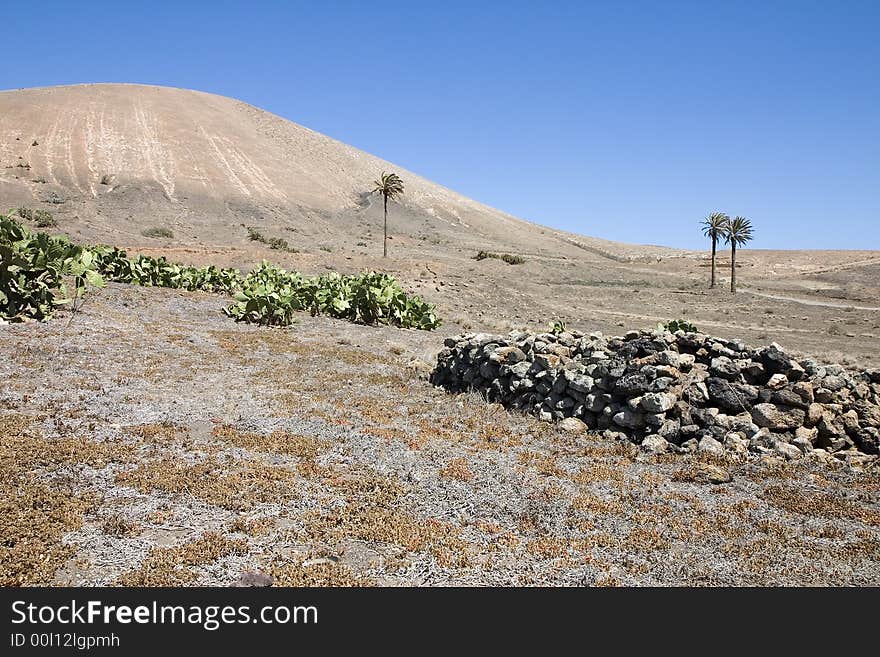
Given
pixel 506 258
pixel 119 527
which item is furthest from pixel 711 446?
pixel 506 258

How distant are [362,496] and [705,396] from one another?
5.24 meters

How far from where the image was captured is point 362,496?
676 cm

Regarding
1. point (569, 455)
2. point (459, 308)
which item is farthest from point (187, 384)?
point (459, 308)

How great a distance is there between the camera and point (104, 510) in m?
5.96

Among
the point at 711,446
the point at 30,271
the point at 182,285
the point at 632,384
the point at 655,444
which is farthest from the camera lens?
the point at 182,285

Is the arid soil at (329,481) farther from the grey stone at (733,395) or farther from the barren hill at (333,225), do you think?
the barren hill at (333,225)

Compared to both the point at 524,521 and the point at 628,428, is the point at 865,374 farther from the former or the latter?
the point at 524,521

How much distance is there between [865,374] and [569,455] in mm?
5272

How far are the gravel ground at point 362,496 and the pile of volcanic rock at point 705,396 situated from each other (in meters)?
0.51

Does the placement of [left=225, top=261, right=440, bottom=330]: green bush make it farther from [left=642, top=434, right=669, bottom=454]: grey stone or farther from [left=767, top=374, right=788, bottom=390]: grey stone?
[left=767, top=374, right=788, bottom=390]: grey stone

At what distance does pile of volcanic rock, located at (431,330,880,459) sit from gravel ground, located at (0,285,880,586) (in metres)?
0.51

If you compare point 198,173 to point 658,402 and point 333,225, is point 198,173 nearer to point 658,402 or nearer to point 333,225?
→ point 333,225

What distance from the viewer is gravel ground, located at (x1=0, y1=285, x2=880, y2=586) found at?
525cm

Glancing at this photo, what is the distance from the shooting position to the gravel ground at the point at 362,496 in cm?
525
